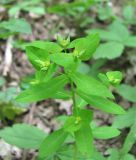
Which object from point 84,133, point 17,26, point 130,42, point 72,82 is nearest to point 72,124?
point 84,133

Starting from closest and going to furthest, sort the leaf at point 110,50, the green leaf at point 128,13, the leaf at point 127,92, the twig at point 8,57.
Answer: the leaf at point 127,92 < the leaf at point 110,50 < the twig at point 8,57 < the green leaf at point 128,13

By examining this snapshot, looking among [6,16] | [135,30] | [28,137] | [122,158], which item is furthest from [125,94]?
[6,16]

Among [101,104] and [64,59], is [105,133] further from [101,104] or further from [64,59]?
[64,59]

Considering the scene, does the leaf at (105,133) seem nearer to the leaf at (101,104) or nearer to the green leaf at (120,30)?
the leaf at (101,104)

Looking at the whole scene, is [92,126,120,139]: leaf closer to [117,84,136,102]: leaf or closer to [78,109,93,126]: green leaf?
[78,109,93,126]: green leaf

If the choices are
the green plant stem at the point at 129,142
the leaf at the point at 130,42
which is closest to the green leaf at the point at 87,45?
the green plant stem at the point at 129,142

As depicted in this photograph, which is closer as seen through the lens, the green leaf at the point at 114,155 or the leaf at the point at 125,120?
the green leaf at the point at 114,155

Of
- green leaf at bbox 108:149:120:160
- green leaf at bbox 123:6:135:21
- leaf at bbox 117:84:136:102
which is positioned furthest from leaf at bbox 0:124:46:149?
green leaf at bbox 123:6:135:21
